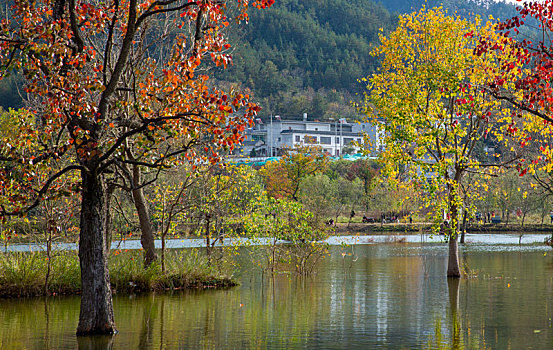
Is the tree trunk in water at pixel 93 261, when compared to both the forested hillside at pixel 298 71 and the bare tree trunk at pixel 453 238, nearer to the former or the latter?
the bare tree trunk at pixel 453 238

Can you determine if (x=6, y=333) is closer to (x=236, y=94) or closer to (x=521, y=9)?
(x=236, y=94)

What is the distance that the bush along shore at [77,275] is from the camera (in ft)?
71.4

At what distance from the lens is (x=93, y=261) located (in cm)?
1446

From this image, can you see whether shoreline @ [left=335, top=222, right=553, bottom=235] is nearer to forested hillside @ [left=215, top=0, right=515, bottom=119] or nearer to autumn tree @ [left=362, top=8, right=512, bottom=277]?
autumn tree @ [left=362, top=8, right=512, bottom=277]

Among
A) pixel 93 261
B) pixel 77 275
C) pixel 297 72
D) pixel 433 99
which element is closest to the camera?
pixel 93 261

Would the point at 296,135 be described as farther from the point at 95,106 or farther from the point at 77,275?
the point at 95,106

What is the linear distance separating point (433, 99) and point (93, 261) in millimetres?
17912

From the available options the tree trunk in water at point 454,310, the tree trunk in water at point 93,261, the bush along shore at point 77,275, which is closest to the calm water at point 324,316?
the tree trunk in water at point 454,310

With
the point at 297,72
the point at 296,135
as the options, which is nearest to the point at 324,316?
the point at 296,135

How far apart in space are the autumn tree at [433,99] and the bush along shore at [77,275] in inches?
335

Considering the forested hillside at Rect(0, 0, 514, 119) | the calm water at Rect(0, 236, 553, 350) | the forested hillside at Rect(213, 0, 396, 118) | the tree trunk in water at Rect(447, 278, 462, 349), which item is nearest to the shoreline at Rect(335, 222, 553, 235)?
the calm water at Rect(0, 236, 553, 350)

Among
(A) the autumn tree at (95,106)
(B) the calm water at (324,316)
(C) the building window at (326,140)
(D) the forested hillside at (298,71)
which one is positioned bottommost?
(B) the calm water at (324,316)

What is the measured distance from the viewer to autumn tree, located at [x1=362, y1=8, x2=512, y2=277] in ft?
82.6

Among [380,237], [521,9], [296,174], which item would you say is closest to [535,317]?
[521,9]
